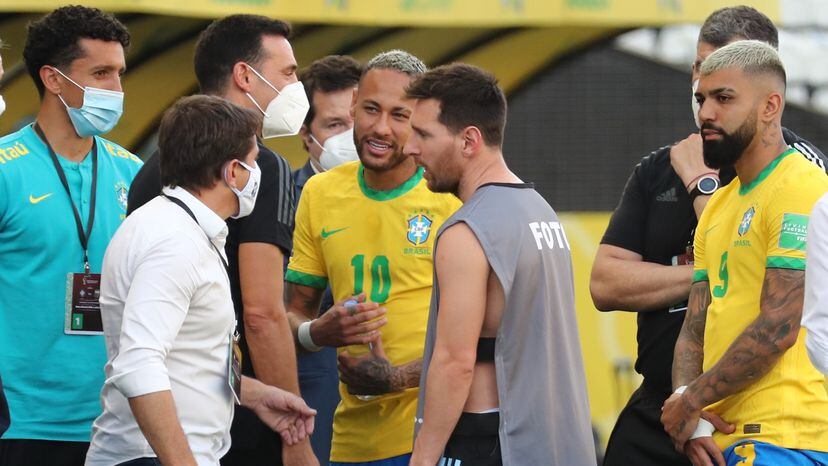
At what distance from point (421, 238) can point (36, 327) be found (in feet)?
4.24

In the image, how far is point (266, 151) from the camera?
4.52 m

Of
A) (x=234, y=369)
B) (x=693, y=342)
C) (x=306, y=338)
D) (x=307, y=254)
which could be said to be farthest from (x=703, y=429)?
(x=307, y=254)

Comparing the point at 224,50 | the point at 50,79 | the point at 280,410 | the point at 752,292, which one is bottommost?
the point at 280,410

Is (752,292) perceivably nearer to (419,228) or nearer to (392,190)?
(419,228)

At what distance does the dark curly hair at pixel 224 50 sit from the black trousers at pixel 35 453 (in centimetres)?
134

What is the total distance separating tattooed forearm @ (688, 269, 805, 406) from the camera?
3.91m

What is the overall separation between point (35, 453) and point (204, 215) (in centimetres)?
119

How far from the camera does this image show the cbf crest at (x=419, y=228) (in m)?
4.85

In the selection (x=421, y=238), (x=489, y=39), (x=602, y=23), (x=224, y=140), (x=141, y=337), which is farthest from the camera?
(x=489, y=39)

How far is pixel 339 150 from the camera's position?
6.37 m

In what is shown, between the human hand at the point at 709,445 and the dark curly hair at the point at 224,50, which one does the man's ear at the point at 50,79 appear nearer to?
the dark curly hair at the point at 224,50

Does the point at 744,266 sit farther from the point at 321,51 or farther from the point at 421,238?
the point at 321,51

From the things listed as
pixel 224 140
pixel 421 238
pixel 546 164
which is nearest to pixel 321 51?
pixel 546 164

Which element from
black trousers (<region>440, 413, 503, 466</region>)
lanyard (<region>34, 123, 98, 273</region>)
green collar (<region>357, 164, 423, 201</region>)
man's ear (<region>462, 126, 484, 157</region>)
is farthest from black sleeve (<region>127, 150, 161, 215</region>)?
black trousers (<region>440, 413, 503, 466</region>)
